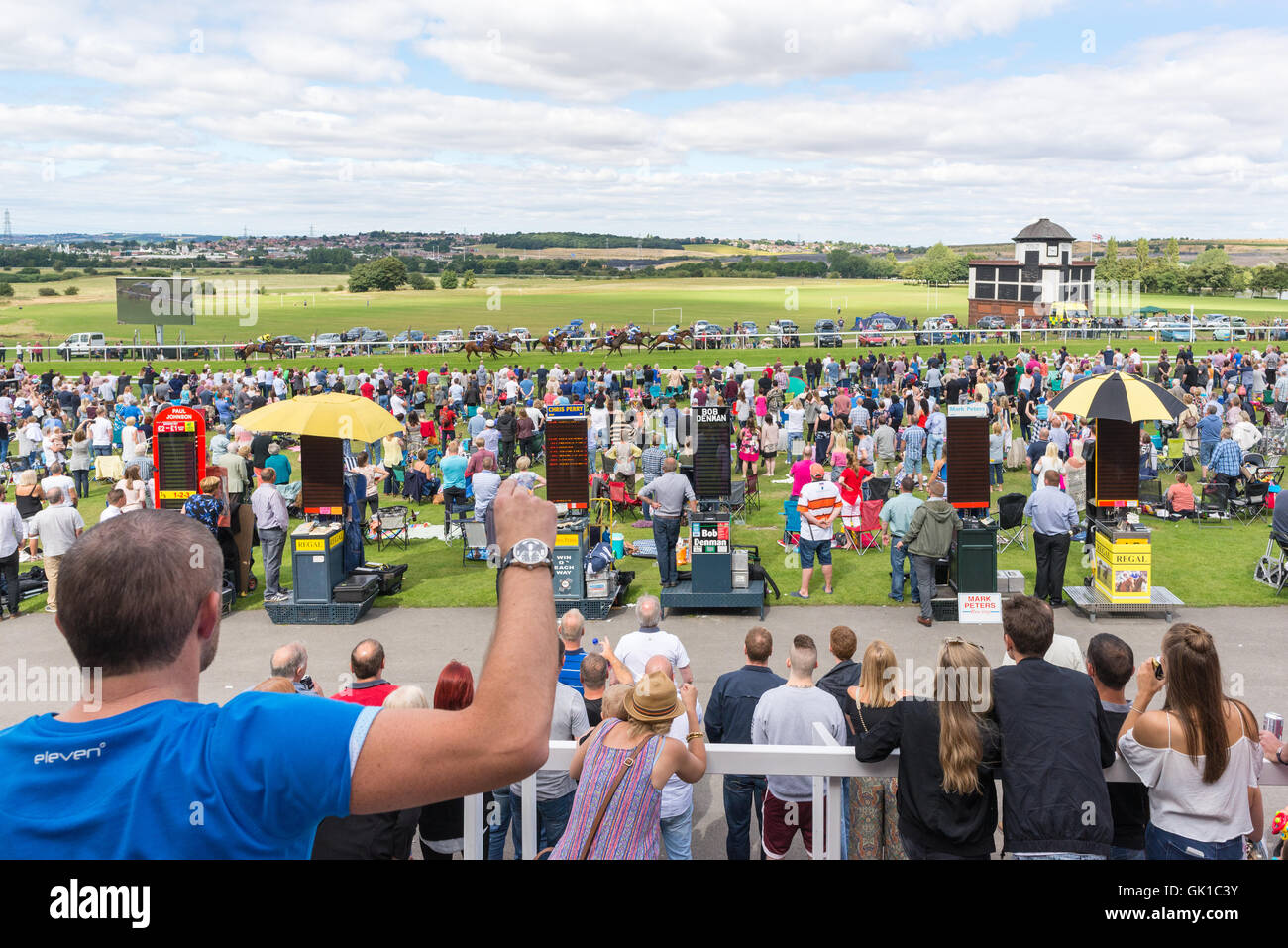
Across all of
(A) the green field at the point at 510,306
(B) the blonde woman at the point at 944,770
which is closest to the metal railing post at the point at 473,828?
(B) the blonde woman at the point at 944,770

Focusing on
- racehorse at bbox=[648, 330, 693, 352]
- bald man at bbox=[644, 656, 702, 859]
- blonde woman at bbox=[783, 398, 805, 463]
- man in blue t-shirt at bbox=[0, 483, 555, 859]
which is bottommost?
bald man at bbox=[644, 656, 702, 859]

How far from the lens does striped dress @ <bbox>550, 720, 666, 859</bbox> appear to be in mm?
3758

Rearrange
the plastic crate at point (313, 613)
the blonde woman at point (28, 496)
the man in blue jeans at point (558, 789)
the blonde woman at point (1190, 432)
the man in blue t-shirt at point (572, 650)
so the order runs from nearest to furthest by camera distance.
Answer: the man in blue jeans at point (558, 789), the man in blue t-shirt at point (572, 650), the plastic crate at point (313, 613), the blonde woman at point (28, 496), the blonde woman at point (1190, 432)

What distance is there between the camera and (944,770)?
412cm

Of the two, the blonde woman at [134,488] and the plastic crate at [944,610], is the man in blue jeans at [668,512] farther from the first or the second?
the blonde woman at [134,488]

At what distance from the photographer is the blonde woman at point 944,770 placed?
4.11m

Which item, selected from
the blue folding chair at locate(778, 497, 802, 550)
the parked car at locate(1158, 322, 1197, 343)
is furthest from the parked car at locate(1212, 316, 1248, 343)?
the blue folding chair at locate(778, 497, 802, 550)

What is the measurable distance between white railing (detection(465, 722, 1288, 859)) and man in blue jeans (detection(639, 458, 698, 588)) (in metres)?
10.2

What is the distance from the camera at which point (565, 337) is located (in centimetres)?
5716

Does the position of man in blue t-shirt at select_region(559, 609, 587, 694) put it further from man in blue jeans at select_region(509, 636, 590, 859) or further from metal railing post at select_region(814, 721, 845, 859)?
metal railing post at select_region(814, 721, 845, 859)

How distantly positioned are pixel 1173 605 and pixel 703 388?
1728cm

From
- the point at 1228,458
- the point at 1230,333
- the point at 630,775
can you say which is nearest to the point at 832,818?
the point at 630,775

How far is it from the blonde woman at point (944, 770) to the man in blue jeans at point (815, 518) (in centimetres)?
Result: 973
